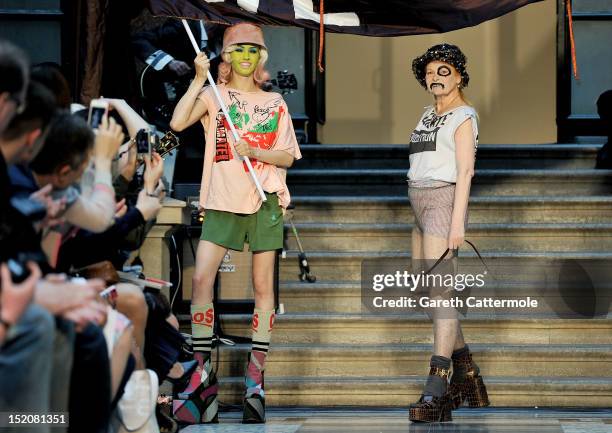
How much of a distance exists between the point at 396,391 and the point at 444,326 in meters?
0.93

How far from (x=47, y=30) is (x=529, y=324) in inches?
188

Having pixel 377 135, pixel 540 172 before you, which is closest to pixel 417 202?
pixel 540 172

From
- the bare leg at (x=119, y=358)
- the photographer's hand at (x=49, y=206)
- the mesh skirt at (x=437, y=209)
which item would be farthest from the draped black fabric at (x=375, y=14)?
the photographer's hand at (x=49, y=206)

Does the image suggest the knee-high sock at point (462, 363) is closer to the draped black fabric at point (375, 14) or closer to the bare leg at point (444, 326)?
the bare leg at point (444, 326)

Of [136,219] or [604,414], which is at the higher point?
[136,219]

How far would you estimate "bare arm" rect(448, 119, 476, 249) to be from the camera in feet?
26.5

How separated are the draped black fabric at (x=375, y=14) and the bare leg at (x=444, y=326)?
48.4 inches

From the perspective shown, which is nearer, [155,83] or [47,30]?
[155,83]

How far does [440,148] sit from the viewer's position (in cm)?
820

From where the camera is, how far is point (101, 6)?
8180 millimetres

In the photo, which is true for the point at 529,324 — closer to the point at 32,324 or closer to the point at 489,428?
the point at 489,428

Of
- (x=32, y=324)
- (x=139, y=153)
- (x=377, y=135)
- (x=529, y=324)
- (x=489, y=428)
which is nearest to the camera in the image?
(x=32, y=324)

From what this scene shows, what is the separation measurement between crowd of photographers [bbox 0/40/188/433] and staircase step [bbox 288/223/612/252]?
3967 mm

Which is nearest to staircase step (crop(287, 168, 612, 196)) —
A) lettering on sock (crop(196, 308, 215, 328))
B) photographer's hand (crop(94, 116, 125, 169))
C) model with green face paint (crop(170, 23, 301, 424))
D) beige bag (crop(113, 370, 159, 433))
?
model with green face paint (crop(170, 23, 301, 424))
